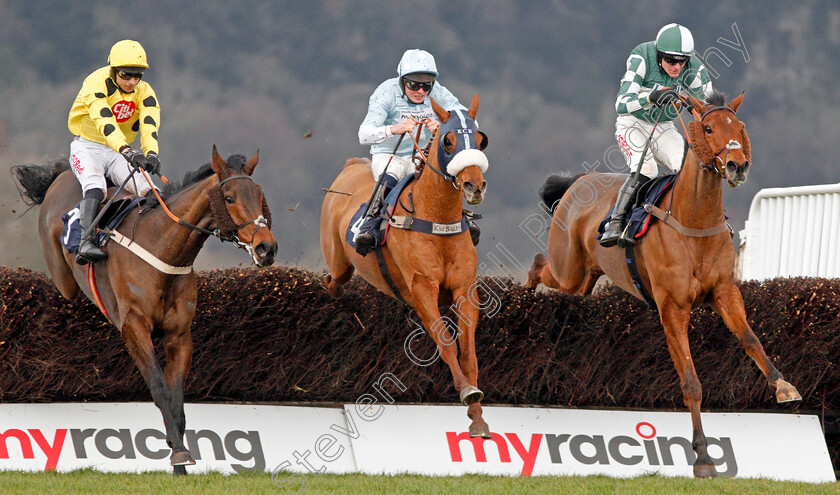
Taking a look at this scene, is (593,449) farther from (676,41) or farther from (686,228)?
(676,41)

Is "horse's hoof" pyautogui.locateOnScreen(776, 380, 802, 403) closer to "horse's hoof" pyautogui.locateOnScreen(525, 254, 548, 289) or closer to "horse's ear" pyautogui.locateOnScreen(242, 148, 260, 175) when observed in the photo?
"horse's hoof" pyautogui.locateOnScreen(525, 254, 548, 289)

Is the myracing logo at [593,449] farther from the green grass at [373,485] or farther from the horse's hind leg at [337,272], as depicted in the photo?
the horse's hind leg at [337,272]

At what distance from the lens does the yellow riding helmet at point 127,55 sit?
6703 millimetres

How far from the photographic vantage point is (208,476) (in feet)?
20.6

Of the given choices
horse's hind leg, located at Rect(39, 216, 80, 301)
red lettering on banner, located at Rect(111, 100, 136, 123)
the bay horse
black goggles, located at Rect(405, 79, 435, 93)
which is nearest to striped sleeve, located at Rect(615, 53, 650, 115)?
black goggles, located at Rect(405, 79, 435, 93)

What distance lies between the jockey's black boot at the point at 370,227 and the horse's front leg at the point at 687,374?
6.43 ft

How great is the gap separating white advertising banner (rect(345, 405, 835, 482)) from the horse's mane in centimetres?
211

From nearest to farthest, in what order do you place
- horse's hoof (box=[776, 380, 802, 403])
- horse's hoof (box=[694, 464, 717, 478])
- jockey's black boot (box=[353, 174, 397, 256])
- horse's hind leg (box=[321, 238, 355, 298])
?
horse's hoof (box=[776, 380, 802, 403]), horse's hoof (box=[694, 464, 717, 478]), jockey's black boot (box=[353, 174, 397, 256]), horse's hind leg (box=[321, 238, 355, 298])

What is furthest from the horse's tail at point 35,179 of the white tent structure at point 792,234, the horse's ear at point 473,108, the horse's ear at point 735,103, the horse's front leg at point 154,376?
the white tent structure at point 792,234

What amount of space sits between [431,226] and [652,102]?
1.91 m

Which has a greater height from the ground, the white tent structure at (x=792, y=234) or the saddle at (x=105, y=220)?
the saddle at (x=105, y=220)

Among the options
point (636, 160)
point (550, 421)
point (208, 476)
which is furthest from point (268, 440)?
point (636, 160)

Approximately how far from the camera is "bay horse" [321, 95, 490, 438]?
5812 millimetres

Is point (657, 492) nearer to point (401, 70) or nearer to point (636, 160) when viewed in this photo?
point (636, 160)
